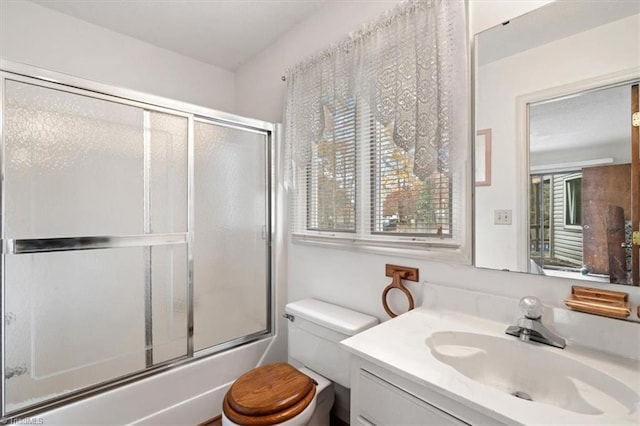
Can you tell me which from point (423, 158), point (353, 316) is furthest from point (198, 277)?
point (423, 158)

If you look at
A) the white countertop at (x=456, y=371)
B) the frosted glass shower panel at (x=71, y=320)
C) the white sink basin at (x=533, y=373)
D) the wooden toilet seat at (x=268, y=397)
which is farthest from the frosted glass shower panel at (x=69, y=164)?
the white sink basin at (x=533, y=373)

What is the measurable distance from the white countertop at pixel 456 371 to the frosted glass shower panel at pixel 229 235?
1248mm

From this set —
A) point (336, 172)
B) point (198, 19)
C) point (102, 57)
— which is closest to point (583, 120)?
point (336, 172)

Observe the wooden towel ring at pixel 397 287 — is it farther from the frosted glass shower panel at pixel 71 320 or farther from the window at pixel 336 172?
the frosted glass shower panel at pixel 71 320

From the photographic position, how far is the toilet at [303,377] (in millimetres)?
1245

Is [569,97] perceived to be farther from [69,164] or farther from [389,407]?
[69,164]

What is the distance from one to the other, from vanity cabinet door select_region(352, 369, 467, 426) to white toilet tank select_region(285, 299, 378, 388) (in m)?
0.43

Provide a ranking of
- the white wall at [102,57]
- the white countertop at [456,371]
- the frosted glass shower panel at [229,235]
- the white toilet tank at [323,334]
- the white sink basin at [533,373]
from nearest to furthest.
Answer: the white countertop at [456,371], the white sink basin at [533,373], the white toilet tank at [323,334], the white wall at [102,57], the frosted glass shower panel at [229,235]

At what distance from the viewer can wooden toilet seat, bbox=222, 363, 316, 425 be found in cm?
122

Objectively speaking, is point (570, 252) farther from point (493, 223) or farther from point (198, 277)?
point (198, 277)

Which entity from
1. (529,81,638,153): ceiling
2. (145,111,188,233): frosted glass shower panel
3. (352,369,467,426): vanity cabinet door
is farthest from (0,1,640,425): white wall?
(145,111,188,233): frosted glass shower panel

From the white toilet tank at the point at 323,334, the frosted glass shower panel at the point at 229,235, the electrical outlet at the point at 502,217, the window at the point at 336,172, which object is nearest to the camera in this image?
the electrical outlet at the point at 502,217

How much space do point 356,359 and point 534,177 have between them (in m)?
0.89

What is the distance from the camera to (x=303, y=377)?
145cm
